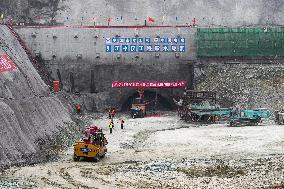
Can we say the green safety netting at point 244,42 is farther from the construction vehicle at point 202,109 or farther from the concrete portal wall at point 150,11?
the construction vehicle at point 202,109

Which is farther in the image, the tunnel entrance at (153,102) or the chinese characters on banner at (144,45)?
the tunnel entrance at (153,102)

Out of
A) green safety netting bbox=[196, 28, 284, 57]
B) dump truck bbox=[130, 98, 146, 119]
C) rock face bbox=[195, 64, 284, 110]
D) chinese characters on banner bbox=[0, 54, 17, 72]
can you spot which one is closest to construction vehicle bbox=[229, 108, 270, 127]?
rock face bbox=[195, 64, 284, 110]

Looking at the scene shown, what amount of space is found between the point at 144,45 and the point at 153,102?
733 cm


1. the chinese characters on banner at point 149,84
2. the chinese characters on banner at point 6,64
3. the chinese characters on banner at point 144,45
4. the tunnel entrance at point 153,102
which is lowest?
the tunnel entrance at point 153,102

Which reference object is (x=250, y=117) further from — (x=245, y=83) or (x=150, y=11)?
(x=150, y=11)

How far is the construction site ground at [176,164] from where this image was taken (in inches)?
864

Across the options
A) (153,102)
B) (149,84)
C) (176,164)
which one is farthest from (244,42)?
(176,164)

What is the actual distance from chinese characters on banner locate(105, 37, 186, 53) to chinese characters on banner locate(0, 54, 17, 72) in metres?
18.1

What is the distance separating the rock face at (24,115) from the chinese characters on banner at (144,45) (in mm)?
13456

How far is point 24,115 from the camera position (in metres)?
30.9

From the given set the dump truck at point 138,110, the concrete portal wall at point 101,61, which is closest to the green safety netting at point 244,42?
the concrete portal wall at point 101,61

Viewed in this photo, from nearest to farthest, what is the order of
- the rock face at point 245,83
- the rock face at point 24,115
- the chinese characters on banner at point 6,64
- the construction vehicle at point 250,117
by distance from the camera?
the rock face at point 24,115, the chinese characters on banner at point 6,64, the construction vehicle at point 250,117, the rock face at point 245,83

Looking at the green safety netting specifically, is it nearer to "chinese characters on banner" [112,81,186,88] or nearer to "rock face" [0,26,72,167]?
"chinese characters on banner" [112,81,186,88]

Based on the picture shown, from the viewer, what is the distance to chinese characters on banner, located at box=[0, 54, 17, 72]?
36388mm
